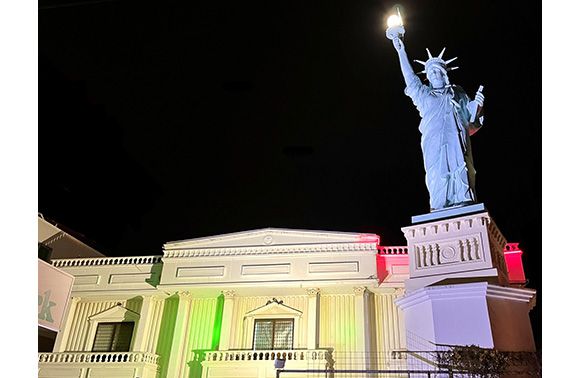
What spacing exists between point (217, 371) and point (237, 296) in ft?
8.31

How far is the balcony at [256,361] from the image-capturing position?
44.4ft

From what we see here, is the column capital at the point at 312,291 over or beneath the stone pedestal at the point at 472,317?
over

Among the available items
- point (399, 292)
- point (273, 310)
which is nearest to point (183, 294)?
point (273, 310)

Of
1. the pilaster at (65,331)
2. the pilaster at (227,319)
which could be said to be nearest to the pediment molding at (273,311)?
the pilaster at (227,319)

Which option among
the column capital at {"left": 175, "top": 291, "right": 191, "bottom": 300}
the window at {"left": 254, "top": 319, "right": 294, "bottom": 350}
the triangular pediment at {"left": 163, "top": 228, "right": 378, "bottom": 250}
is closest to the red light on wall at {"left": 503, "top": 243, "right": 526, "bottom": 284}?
the triangular pediment at {"left": 163, "top": 228, "right": 378, "bottom": 250}

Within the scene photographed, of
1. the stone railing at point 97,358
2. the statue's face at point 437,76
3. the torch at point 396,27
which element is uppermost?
the torch at point 396,27

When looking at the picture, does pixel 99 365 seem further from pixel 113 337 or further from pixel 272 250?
pixel 272 250

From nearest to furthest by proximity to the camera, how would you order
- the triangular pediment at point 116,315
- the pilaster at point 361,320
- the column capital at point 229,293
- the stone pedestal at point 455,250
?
the stone pedestal at point 455,250, the pilaster at point 361,320, the column capital at point 229,293, the triangular pediment at point 116,315

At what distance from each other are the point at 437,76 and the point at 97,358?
12805mm

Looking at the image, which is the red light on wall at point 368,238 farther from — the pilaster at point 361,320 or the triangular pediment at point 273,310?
the triangular pediment at point 273,310

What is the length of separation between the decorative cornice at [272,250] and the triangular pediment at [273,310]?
1645mm

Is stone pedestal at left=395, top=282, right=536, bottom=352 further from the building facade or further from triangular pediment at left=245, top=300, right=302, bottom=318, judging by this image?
triangular pediment at left=245, top=300, right=302, bottom=318

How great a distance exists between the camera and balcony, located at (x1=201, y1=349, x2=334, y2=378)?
13.5m

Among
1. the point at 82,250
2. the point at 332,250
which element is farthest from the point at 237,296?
the point at 82,250
